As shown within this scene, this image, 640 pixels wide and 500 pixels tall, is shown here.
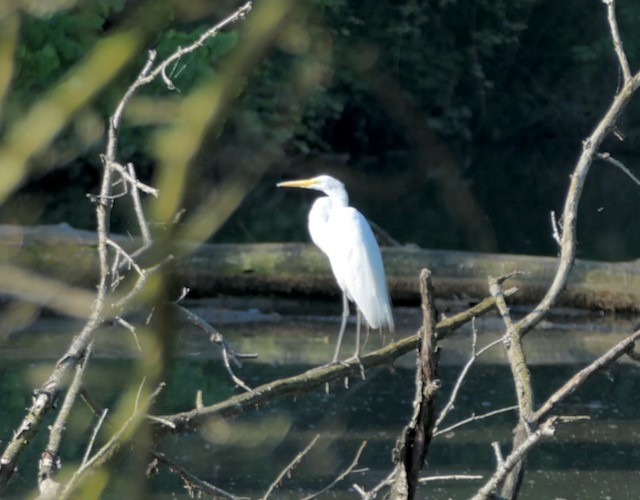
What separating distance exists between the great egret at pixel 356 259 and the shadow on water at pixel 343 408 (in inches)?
22.7

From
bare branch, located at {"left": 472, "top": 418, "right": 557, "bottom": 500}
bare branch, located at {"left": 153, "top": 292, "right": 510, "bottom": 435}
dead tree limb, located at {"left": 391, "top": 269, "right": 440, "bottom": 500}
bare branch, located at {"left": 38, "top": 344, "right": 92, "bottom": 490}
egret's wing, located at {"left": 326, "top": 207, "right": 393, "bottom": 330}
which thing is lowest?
egret's wing, located at {"left": 326, "top": 207, "right": 393, "bottom": 330}

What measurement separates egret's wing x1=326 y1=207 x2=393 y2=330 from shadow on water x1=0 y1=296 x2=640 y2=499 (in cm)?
67

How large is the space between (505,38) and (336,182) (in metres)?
13.4

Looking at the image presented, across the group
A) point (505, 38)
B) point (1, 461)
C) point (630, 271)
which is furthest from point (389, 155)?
point (1, 461)

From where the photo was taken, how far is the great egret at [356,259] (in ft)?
16.4

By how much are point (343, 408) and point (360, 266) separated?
1.10 m

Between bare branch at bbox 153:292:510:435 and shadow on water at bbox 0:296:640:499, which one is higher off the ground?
bare branch at bbox 153:292:510:435

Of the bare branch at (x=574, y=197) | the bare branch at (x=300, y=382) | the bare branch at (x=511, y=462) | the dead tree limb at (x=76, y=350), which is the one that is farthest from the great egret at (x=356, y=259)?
the dead tree limb at (x=76, y=350)

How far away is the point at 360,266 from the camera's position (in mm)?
5137

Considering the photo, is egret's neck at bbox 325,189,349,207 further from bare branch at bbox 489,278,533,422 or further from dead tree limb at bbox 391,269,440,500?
dead tree limb at bbox 391,269,440,500

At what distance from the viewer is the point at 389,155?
72.8 feet

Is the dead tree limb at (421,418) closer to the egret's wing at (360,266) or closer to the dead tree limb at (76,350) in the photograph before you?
the dead tree limb at (76,350)

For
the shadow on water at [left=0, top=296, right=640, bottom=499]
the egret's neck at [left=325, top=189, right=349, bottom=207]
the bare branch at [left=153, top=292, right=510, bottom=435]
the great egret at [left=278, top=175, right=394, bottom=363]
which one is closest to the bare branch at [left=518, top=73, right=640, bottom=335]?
the bare branch at [left=153, top=292, right=510, bottom=435]

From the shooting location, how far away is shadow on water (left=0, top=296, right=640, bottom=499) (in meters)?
4.99
